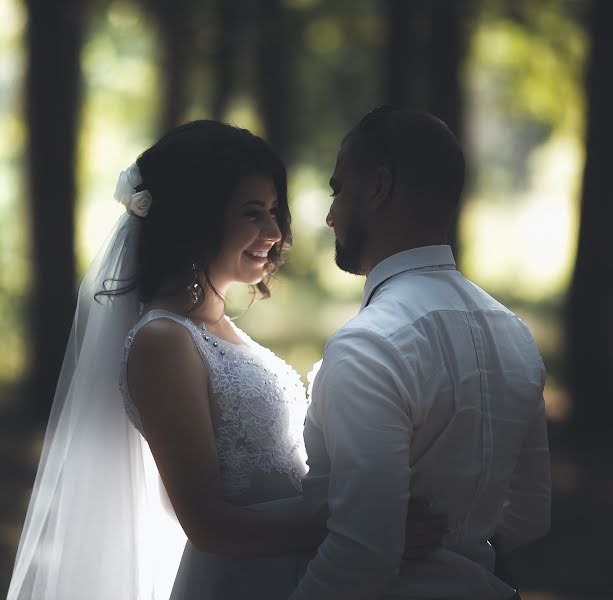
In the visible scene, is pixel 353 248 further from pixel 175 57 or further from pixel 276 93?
pixel 175 57

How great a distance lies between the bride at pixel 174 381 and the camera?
2.69 m

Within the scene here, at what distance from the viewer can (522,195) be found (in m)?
36.0

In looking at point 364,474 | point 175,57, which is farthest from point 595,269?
point 175,57

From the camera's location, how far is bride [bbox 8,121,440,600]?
269 cm

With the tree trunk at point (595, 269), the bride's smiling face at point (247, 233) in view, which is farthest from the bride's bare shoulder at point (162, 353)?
the tree trunk at point (595, 269)

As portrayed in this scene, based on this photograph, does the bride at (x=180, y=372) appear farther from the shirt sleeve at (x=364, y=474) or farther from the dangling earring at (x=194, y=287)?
the shirt sleeve at (x=364, y=474)

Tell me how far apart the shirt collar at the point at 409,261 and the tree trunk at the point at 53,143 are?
7.75 meters

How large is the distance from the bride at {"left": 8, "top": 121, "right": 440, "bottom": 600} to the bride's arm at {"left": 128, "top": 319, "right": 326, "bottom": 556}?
27mm

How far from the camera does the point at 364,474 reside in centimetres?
213

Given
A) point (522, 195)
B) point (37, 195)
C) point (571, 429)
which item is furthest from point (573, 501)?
point (522, 195)

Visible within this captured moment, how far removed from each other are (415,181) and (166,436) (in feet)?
3.34

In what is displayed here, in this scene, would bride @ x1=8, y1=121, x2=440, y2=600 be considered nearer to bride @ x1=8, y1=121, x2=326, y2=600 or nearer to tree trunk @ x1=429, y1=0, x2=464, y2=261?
bride @ x1=8, y1=121, x2=326, y2=600

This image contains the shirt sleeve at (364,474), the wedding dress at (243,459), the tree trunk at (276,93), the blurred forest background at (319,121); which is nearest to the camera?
the shirt sleeve at (364,474)

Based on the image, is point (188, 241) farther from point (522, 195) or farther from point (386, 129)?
point (522, 195)
